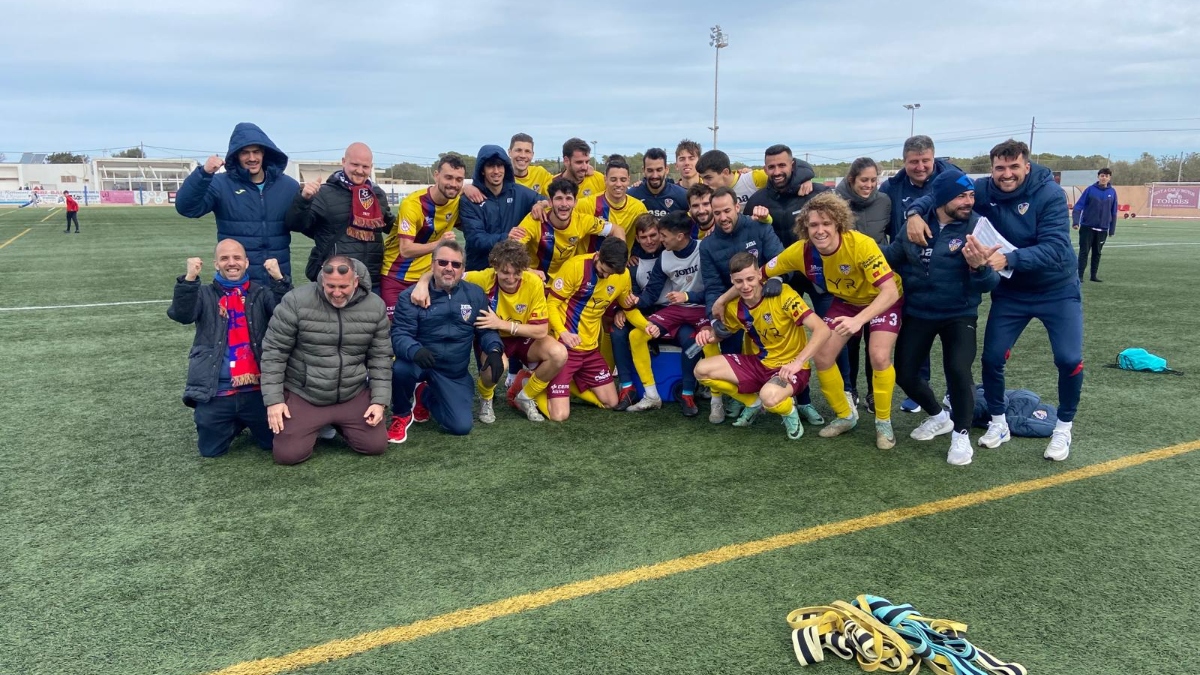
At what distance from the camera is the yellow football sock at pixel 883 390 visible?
4.83 metres

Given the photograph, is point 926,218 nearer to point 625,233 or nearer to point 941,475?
point 941,475

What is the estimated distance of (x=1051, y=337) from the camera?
460 centimetres

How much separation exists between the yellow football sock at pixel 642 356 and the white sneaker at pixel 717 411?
1.89 ft

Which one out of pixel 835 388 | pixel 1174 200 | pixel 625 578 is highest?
pixel 1174 200

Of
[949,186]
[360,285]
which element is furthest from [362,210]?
[949,186]

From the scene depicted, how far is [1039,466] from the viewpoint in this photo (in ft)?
14.6

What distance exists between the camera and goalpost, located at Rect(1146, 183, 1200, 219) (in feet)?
124

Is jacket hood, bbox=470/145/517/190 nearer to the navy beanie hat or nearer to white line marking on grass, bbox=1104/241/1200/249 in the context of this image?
the navy beanie hat

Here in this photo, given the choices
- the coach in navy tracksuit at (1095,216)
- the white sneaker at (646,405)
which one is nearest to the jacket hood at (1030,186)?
the white sneaker at (646,405)

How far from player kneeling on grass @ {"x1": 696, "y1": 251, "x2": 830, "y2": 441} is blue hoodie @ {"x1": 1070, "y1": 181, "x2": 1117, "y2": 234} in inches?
396

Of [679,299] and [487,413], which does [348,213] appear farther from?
[679,299]

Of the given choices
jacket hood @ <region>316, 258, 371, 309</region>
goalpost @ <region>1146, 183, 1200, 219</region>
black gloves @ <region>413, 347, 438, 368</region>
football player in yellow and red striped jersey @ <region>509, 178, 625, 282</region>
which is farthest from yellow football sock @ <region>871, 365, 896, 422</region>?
goalpost @ <region>1146, 183, 1200, 219</region>

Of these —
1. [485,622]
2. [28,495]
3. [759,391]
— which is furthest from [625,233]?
[28,495]

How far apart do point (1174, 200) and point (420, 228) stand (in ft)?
151
